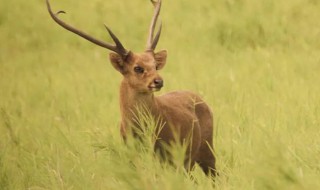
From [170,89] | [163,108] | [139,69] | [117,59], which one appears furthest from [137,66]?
[170,89]

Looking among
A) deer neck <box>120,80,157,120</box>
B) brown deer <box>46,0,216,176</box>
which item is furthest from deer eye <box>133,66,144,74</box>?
deer neck <box>120,80,157,120</box>

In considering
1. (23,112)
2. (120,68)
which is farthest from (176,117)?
(23,112)

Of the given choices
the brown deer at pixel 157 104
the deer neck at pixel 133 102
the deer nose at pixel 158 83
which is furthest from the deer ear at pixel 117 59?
the deer nose at pixel 158 83

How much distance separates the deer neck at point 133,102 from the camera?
5035mm

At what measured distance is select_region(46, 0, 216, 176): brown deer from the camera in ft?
16.4

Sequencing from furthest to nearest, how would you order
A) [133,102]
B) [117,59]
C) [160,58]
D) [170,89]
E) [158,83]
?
1. [170,89]
2. [160,58]
3. [117,59]
4. [133,102]
5. [158,83]

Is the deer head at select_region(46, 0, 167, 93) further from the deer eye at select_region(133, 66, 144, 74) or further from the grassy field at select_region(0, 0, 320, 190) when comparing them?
the grassy field at select_region(0, 0, 320, 190)

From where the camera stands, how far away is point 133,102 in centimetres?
509

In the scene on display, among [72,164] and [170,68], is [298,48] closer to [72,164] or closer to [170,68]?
[170,68]

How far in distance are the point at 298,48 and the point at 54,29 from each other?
4284 millimetres

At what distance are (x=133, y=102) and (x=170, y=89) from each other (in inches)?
121

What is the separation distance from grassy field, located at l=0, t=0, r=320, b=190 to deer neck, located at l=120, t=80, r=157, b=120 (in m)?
0.19

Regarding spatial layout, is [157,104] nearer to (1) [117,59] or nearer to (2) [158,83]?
(2) [158,83]

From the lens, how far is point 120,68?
5289 millimetres
